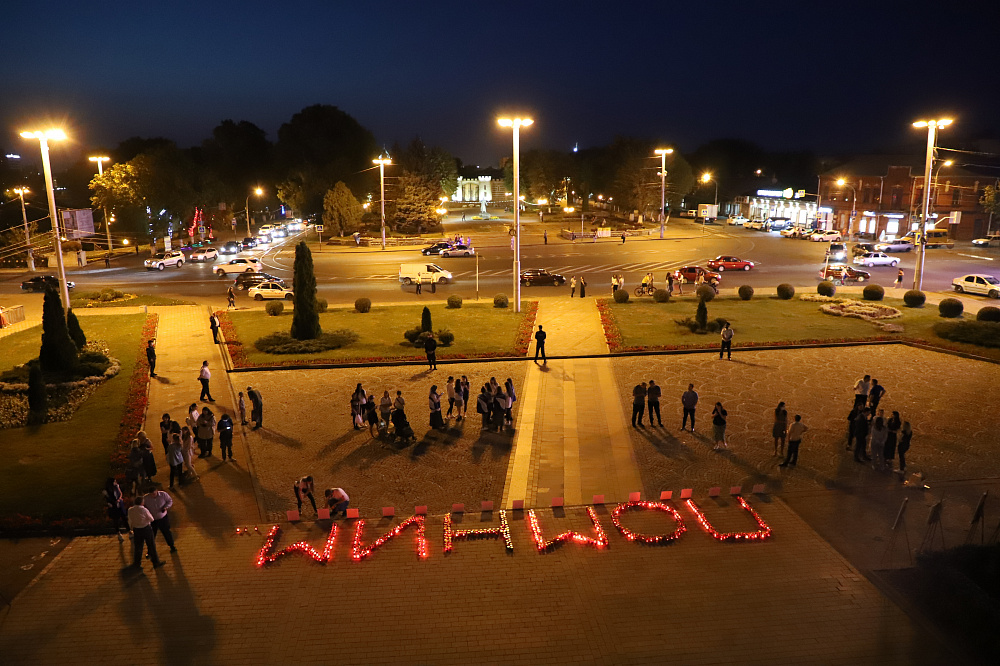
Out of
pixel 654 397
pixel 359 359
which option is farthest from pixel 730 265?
pixel 654 397

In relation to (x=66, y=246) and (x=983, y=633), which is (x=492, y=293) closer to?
(x=983, y=633)

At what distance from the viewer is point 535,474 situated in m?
15.2

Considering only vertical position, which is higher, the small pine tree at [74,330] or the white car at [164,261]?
the white car at [164,261]

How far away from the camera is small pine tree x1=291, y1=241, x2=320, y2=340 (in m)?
26.7

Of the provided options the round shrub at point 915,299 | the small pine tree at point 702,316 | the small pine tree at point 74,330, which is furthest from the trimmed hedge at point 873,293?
the small pine tree at point 74,330

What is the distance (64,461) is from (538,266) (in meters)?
40.3

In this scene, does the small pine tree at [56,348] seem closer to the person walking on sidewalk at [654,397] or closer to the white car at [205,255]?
the person walking on sidewalk at [654,397]

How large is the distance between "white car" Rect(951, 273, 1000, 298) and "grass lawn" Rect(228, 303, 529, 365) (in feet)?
84.4

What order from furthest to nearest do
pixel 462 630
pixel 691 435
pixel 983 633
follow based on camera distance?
pixel 691 435
pixel 462 630
pixel 983 633

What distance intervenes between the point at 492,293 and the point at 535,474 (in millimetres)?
26238

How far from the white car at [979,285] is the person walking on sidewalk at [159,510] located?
138ft

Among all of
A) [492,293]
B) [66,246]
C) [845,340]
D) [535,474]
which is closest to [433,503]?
[535,474]

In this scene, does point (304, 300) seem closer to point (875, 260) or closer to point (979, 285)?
point (979, 285)

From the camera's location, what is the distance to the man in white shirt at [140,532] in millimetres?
11414
